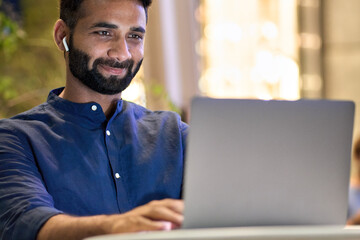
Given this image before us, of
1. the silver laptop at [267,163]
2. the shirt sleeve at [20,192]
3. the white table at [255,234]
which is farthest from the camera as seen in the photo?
the shirt sleeve at [20,192]

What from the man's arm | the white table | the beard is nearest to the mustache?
the beard

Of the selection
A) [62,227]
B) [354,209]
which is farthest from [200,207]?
[354,209]

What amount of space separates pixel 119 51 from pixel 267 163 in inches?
27.3

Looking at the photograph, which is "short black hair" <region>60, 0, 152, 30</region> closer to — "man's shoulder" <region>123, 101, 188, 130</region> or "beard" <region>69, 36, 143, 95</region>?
"beard" <region>69, 36, 143, 95</region>

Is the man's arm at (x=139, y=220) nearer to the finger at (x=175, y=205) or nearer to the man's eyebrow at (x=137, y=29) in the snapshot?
the finger at (x=175, y=205)

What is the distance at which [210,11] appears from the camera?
15.9ft

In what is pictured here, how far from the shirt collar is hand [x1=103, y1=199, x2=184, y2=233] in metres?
0.64

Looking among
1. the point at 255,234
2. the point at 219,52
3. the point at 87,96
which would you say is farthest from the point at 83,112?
the point at 219,52

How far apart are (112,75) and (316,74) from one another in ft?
13.6

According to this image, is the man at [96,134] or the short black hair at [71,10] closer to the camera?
the man at [96,134]

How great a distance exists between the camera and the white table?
2.97 feet

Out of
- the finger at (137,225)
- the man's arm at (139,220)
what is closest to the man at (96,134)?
the man's arm at (139,220)

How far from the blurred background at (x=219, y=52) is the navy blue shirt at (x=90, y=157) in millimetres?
1573

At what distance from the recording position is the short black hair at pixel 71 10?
1.70 metres
